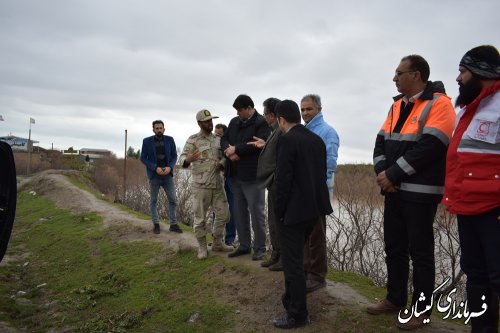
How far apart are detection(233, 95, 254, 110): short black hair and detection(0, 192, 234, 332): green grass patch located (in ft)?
7.54

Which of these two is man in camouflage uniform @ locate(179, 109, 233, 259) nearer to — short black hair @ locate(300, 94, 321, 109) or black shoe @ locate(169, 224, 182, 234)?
short black hair @ locate(300, 94, 321, 109)

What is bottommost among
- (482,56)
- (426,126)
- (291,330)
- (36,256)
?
(36,256)

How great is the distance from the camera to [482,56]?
9.39 feet

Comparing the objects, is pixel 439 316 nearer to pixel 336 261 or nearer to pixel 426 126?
pixel 426 126

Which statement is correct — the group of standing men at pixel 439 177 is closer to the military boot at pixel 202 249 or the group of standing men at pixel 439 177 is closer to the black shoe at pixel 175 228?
the military boot at pixel 202 249

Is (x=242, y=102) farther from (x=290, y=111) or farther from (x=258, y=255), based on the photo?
(x=258, y=255)

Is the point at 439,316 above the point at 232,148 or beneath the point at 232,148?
beneath

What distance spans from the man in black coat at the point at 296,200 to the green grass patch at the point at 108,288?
3.20 ft

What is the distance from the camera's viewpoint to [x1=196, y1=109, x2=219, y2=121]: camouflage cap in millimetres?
5926

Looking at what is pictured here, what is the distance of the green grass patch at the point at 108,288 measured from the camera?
15.8 ft

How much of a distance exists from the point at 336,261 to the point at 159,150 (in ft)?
17.1

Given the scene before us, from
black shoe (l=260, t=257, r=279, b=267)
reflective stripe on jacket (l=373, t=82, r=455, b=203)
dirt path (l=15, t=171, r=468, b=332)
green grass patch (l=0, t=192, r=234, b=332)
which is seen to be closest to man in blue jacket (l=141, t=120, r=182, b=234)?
green grass patch (l=0, t=192, r=234, b=332)

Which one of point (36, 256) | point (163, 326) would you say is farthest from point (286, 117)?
point (36, 256)

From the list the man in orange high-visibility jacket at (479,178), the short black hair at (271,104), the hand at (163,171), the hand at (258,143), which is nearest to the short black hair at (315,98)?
the short black hair at (271,104)
